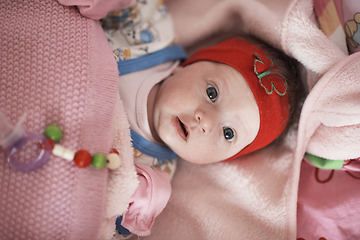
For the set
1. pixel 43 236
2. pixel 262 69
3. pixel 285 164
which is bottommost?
pixel 285 164

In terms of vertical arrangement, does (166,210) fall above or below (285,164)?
below

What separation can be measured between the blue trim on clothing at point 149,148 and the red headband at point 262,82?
36cm

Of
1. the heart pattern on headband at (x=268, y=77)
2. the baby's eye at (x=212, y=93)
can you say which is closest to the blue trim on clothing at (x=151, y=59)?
the baby's eye at (x=212, y=93)

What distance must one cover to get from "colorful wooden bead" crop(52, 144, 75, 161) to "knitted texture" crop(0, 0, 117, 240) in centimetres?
3

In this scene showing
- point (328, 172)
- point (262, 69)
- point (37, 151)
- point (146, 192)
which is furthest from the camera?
point (328, 172)

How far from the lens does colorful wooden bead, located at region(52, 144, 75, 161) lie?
0.75 m

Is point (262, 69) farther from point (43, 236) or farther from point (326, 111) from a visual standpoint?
point (43, 236)

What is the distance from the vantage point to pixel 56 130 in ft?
2.53

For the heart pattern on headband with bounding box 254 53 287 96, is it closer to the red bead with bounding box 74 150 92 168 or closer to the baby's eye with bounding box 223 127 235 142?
the baby's eye with bounding box 223 127 235 142

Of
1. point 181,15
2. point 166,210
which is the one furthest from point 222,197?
point 181,15

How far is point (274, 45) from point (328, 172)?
0.66 m

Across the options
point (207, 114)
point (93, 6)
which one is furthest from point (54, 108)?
point (207, 114)

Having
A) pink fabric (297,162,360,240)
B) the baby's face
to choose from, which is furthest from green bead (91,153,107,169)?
pink fabric (297,162,360,240)

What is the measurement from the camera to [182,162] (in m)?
1.45
